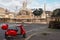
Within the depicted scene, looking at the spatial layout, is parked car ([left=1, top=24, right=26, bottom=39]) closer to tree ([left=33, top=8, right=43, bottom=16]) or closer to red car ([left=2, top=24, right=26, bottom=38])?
red car ([left=2, top=24, right=26, bottom=38])

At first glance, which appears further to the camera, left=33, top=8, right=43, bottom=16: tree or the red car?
left=33, top=8, right=43, bottom=16: tree

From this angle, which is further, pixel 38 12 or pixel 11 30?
pixel 38 12

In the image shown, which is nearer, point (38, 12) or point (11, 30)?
point (11, 30)

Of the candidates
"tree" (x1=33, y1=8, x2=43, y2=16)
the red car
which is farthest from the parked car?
"tree" (x1=33, y1=8, x2=43, y2=16)

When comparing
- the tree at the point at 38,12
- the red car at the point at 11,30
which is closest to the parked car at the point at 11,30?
the red car at the point at 11,30

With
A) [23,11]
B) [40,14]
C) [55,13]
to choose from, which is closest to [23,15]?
[23,11]

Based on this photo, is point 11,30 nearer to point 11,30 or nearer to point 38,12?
point 11,30

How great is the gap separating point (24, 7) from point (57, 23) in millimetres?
77407

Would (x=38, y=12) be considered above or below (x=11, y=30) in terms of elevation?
above

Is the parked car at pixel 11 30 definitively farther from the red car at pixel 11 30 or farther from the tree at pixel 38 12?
the tree at pixel 38 12

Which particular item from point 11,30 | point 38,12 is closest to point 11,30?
point 11,30

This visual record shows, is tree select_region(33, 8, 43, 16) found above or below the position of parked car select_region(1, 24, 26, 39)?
above

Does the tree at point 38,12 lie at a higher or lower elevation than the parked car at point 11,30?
higher

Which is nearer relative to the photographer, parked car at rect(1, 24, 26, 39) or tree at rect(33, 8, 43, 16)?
parked car at rect(1, 24, 26, 39)
